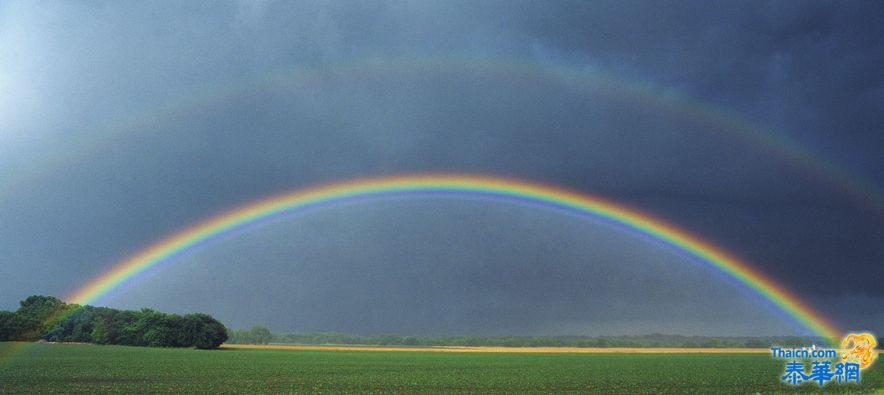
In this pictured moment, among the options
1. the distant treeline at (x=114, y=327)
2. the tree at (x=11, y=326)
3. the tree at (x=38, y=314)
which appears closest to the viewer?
the distant treeline at (x=114, y=327)

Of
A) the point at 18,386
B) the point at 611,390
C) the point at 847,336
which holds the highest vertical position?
the point at 847,336

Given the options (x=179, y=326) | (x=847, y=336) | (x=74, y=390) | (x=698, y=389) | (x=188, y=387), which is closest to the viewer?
(x=847, y=336)

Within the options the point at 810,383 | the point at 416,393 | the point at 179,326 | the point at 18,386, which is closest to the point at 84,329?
the point at 179,326

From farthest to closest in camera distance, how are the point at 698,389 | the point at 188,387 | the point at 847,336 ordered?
the point at 698,389
the point at 188,387
the point at 847,336

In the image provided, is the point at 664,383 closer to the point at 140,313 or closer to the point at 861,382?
the point at 861,382

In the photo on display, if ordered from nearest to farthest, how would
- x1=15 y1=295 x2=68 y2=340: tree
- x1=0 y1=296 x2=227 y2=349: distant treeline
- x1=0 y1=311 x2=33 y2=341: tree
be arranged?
x1=0 y1=296 x2=227 y2=349: distant treeline, x1=0 y1=311 x2=33 y2=341: tree, x1=15 y1=295 x2=68 y2=340: tree

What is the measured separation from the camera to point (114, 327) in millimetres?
154375

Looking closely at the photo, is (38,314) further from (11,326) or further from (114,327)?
(114,327)

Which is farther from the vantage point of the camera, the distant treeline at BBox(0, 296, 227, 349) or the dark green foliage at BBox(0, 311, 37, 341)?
the dark green foliage at BBox(0, 311, 37, 341)

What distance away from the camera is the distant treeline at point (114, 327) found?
144875mm

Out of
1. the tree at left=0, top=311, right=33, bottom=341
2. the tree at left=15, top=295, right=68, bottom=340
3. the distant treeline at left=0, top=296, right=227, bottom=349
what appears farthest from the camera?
the tree at left=15, top=295, right=68, bottom=340

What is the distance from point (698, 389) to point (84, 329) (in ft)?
509

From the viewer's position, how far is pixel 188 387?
4619 centimetres

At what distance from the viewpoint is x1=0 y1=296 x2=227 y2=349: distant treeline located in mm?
144875
